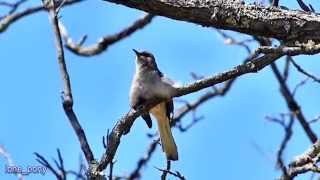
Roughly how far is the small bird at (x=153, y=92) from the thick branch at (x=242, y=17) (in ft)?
1.93

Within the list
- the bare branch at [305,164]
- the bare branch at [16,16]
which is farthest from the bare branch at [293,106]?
the bare branch at [305,164]

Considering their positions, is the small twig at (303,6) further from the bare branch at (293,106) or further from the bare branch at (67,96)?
the bare branch at (293,106)

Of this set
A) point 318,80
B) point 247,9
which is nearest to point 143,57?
point 318,80

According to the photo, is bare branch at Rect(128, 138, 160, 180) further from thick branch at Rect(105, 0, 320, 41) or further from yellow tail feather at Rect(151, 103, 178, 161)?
thick branch at Rect(105, 0, 320, 41)

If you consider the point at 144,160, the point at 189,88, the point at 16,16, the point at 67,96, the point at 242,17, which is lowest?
the point at 144,160

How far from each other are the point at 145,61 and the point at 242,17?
5.06 ft

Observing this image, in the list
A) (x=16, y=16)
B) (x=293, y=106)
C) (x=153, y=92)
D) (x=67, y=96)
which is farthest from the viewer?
(x=16, y=16)

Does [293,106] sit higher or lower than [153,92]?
lower

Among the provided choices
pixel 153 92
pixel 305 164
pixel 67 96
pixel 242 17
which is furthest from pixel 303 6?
pixel 67 96

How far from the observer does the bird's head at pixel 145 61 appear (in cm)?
457

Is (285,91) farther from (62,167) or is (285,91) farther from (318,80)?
(62,167)

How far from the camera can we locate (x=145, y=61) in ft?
15.3

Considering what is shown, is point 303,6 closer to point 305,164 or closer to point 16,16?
point 305,164

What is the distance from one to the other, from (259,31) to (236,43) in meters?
2.70
